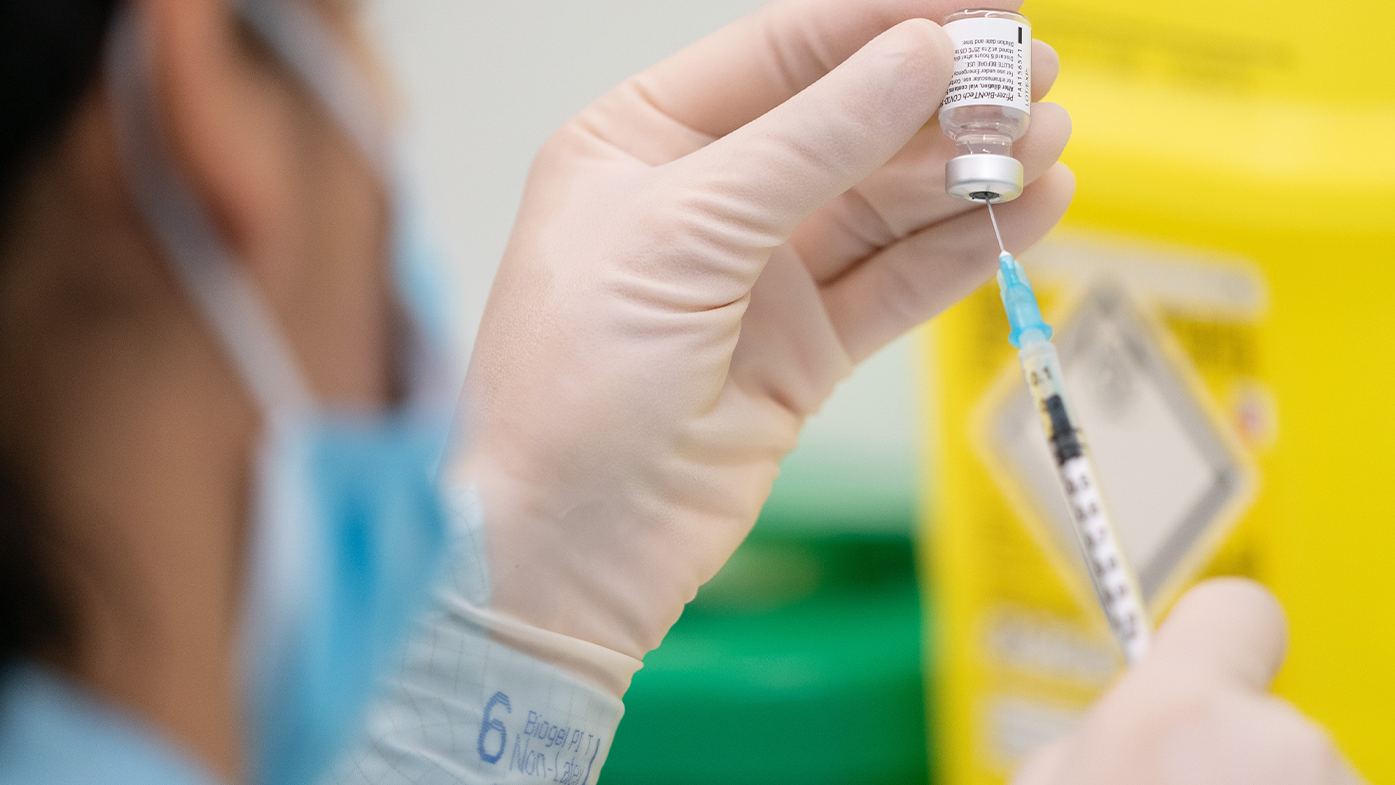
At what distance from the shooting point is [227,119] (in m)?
0.42

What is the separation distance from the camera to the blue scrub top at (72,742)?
Answer: 1.41 ft

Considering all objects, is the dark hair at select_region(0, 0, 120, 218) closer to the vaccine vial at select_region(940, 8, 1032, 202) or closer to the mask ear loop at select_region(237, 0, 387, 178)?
the mask ear loop at select_region(237, 0, 387, 178)

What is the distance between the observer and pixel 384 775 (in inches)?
27.9

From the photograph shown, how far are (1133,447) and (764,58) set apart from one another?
35.0 inches

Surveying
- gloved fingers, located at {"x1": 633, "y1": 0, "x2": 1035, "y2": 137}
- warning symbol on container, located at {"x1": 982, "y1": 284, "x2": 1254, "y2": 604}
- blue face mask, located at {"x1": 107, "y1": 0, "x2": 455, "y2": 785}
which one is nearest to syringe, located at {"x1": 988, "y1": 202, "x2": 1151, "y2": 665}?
gloved fingers, located at {"x1": 633, "y1": 0, "x2": 1035, "y2": 137}

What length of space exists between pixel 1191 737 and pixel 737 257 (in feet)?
1.52

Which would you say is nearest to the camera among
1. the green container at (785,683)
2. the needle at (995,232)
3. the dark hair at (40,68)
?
the dark hair at (40,68)

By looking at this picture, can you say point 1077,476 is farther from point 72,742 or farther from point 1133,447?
point 1133,447


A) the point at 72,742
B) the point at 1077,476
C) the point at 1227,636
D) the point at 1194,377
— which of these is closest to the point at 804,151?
the point at 1077,476

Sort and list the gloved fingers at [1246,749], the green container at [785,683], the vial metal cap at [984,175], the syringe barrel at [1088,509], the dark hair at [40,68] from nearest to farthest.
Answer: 1. the dark hair at [40,68]
2. the gloved fingers at [1246,749]
3. the syringe barrel at [1088,509]
4. the vial metal cap at [984,175]
5. the green container at [785,683]

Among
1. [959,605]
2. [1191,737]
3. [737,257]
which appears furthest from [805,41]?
[959,605]

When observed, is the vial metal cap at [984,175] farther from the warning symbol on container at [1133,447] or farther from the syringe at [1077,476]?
the warning symbol on container at [1133,447]


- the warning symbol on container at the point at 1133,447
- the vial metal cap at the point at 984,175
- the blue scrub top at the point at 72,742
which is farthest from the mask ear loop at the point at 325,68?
the warning symbol on container at the point at 1133,447

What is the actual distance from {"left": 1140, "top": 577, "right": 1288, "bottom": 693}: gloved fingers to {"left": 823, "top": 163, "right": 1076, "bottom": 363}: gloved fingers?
0.36 metres
